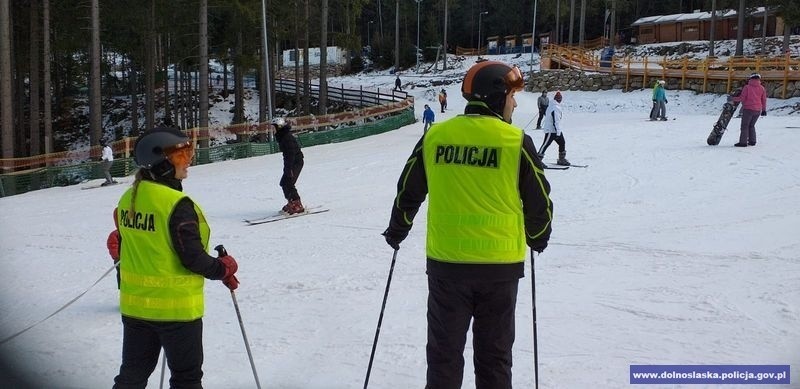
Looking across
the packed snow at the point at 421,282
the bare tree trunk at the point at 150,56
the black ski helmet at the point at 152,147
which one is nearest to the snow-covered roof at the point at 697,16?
the bare tree trunk at the point at 150,56

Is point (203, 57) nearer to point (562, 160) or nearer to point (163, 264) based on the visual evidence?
point (562, 160)

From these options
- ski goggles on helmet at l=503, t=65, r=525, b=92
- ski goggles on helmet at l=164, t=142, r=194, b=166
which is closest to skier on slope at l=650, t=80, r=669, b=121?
ski goggles on helmet at l=503, t=65, r=525, b=92

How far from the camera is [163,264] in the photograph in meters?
3.38

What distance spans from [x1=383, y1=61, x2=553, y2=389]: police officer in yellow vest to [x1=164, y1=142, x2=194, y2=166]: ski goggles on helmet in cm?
118

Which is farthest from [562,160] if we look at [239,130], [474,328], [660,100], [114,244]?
[239,130]

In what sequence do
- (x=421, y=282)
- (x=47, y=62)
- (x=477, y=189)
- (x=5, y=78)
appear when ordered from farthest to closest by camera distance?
(x=47, y=62)
(x=5, y=78)
(x=421, y=282)
(x=477, y=189)

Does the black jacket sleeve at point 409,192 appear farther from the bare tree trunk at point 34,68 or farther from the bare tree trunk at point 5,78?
the bare tree trunk at point 34,68

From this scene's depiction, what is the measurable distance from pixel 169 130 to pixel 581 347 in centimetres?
313

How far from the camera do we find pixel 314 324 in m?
5.57

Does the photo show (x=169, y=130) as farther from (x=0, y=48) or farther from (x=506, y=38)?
(x=506, y=38)

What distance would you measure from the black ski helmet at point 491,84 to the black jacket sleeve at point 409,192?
37 cm

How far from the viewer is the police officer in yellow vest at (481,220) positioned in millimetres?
3143

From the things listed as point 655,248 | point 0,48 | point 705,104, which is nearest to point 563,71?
point 705,104

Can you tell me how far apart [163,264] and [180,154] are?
22.0 inches
